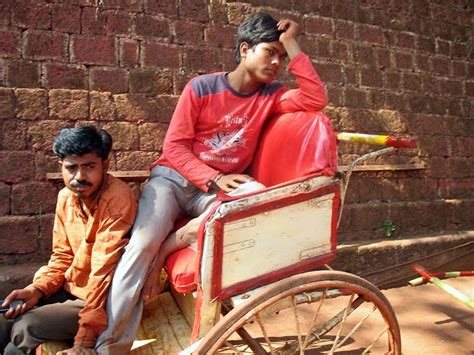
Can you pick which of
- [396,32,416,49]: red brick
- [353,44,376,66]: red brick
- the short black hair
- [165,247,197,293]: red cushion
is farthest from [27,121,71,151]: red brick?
[396,32,416,49]: red brick

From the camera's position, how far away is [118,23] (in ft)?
10.6

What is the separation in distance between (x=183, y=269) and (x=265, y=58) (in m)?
1.11

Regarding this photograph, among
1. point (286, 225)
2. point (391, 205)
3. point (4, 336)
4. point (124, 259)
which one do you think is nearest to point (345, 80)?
point (391, 205)

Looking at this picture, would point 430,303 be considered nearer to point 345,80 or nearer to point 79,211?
point 345,80

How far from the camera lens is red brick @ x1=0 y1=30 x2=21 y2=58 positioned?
2.90 meters

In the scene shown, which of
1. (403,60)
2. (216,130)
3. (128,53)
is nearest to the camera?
(216,130)

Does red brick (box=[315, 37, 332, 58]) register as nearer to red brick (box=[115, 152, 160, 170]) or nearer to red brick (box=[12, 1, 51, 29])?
red brick (box=[115, 152, 160, 170])

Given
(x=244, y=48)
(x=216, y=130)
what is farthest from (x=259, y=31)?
(x=216, y=130)

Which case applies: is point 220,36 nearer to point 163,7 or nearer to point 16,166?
point 163,7

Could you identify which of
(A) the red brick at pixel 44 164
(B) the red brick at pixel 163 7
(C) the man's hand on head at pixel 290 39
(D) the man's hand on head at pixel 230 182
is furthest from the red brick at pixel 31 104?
(C) the man's hand on head at pixel 290 39

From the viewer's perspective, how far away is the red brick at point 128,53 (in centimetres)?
325

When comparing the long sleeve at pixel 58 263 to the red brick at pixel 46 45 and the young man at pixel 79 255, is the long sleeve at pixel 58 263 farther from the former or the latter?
the red brick at pixel 46 45

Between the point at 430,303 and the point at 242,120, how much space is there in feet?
8.11

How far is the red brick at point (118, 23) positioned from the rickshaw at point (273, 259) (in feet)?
6.06
